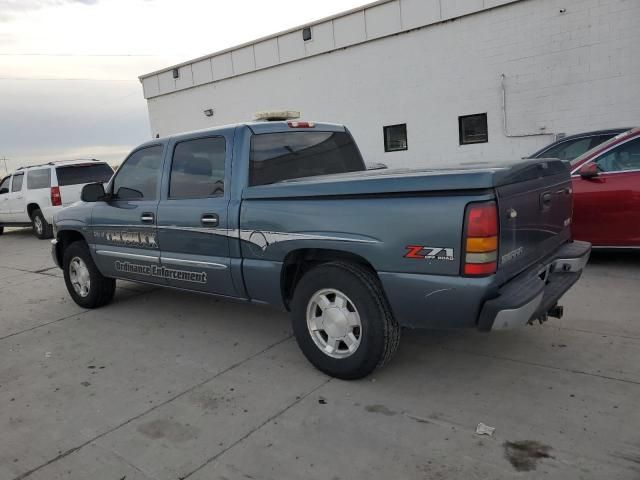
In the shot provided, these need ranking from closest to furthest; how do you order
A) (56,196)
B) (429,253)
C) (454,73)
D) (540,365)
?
1. (429,253)
2. (540,365)
3. (56,196)
4. (454,73)

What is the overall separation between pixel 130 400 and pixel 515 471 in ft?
8.13

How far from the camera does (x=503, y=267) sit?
2.98 m

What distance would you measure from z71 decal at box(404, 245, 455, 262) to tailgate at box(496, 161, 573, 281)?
286 millimetres

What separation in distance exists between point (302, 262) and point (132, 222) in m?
2.02

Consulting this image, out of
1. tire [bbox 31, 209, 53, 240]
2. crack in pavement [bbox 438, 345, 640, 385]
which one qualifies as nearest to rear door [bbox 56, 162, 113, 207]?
tire [bbox 31, 209, 53, 240]

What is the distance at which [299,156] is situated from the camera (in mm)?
4395

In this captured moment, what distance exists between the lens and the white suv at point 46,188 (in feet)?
39.7

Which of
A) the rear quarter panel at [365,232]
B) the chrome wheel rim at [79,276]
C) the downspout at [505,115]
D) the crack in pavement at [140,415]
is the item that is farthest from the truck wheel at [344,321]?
the downspout at [505,115]

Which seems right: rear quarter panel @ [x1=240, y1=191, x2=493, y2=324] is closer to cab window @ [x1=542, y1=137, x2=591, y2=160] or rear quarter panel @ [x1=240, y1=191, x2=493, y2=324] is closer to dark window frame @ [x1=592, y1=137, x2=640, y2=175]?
dark window frame @ [x1=592, y1=137, x2=640, y2=175]

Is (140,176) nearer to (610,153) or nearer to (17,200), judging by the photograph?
(610,153)

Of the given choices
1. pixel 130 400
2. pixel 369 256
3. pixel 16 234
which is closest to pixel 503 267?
pixel 369 256

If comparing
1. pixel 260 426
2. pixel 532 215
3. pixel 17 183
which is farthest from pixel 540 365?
pixel 17 183

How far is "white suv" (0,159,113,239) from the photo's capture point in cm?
1210

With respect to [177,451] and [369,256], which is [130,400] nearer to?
[177,451]
